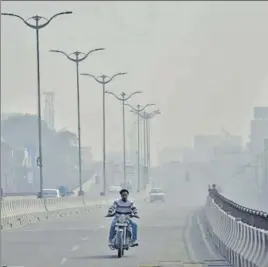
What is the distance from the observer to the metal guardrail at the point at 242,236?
19594 millimetres

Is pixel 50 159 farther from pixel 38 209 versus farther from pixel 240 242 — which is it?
pixel 240 242

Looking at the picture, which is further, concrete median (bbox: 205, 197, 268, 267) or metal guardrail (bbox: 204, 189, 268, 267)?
metal guardrail (bbox: 204, 189, 268, 267)

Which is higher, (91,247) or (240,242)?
(240,242)

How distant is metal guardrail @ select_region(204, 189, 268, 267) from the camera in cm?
1959

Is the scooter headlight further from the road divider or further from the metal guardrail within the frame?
the road divider

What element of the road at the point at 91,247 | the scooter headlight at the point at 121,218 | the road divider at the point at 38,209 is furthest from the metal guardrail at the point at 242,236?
the road divider at the point at 38,209

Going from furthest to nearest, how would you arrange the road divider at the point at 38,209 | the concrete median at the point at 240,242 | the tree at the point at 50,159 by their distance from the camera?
the tree at the point at 50,159 → the road divider at the point at 38,209 → the concrete median at the point at 240,242

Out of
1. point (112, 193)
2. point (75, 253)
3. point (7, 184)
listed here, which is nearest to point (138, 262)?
point (75, 253)

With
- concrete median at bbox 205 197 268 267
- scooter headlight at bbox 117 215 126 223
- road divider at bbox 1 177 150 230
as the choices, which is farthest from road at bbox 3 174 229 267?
road divider at bbox 1 177 150 230

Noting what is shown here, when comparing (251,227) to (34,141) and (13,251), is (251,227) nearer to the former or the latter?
(13,251)

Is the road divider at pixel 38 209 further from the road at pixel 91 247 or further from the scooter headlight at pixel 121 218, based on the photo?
the scooter headlight at pixel 121 218

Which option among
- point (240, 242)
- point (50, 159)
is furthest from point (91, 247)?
point (50, 159)

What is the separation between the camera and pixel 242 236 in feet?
76.4

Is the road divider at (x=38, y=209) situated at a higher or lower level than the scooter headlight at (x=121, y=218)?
lower
